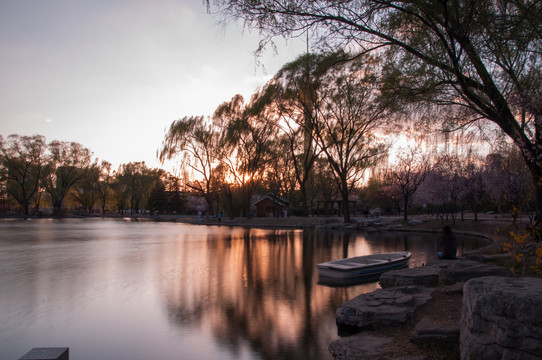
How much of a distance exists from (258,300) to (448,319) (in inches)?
189

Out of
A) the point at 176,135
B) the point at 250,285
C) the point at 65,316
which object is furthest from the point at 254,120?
the point at 65,316

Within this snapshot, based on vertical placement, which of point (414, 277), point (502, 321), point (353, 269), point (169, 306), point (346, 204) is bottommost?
point (169, 306)

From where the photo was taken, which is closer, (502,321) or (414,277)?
(502,321)

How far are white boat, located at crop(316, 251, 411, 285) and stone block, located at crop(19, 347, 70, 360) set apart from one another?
7.79 m

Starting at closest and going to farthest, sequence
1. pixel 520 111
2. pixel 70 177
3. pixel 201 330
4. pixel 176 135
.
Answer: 1. pixel 201 330
2. pixel 520 111
3. pixel 176 135
4. pixel 70 177

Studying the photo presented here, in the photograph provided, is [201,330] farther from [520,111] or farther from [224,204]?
[224,204]

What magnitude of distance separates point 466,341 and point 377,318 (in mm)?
2637

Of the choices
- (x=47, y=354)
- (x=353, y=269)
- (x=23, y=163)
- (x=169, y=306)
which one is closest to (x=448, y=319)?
(x=47, y=354)

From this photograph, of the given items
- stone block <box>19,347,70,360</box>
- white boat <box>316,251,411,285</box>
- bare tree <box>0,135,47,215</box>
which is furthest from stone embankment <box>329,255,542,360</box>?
bare tree <box>0,135,47,215</box>

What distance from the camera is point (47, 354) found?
4254 millimetres

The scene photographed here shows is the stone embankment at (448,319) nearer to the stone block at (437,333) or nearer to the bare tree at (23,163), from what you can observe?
the stone block at (437,333)

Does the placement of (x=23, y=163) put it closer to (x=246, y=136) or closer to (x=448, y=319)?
(x=246, y=136)

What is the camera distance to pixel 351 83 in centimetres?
2906

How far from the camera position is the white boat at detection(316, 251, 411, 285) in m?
10.9
